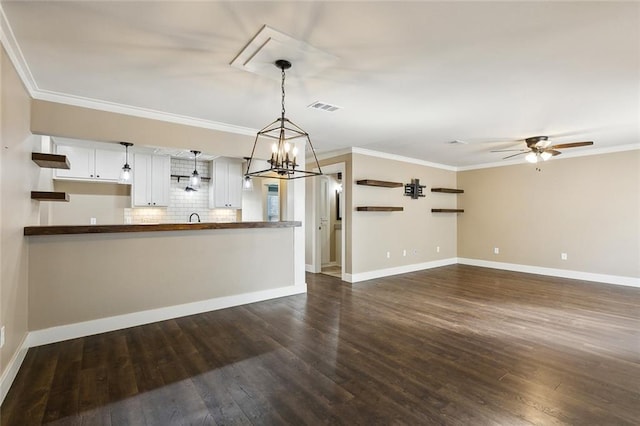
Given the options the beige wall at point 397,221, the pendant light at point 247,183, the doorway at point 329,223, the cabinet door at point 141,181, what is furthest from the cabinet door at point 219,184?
the beige wall at point 397,221

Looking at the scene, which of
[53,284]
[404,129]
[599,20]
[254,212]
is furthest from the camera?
[254,212]

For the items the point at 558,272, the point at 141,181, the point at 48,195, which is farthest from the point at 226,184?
the point at 558,272

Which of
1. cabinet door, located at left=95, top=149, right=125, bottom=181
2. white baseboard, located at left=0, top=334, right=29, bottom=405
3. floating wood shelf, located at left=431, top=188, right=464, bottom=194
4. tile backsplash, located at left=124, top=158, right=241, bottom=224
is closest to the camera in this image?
white baseboard, located at left=0, top=334, right=29, bottom=405

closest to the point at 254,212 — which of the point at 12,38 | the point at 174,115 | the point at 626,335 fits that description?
the point at 174,115

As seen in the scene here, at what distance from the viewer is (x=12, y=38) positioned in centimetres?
208

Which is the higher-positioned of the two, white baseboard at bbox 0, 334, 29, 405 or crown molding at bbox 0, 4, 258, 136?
crown molding at bbox 0, 4, 258, 136

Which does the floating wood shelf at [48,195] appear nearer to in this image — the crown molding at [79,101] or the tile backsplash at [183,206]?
the crown molding at [79,101]

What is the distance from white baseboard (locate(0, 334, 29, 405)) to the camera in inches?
82.0

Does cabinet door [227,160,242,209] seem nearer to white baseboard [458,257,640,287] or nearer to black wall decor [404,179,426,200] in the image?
black wall decor [404,179,426,200]

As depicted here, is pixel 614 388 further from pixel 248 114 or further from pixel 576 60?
pixel 248 114

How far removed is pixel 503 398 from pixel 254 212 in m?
5.48

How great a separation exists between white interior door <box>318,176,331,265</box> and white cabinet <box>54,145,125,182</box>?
12.8ft

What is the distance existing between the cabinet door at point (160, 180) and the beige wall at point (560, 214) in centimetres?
681

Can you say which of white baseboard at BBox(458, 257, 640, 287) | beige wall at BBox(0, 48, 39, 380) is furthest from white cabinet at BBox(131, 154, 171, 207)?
white baseboard at BBox(458, 257, 640, 287)
